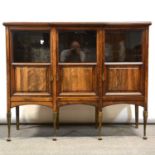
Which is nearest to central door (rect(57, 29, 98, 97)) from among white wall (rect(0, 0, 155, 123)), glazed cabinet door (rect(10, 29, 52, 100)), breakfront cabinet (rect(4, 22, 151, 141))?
breakfront cabinet (rect(4, 22, 151, 141))

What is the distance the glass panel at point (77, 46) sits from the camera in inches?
139

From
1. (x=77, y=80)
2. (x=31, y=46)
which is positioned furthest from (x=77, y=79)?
(x=31, y=46)

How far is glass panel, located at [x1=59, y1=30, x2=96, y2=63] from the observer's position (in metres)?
3.54

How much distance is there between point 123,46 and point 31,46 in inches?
41.0

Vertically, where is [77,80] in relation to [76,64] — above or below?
below

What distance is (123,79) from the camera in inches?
139

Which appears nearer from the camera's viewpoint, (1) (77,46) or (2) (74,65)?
(2) (74,65)

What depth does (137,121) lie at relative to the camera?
4121mm

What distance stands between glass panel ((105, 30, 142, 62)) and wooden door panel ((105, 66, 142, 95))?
4.6 inches

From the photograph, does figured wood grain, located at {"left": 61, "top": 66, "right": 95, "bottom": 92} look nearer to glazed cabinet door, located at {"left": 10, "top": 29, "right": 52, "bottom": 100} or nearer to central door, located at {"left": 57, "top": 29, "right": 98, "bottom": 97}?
central door, located at {"left": 57, "top": 29, "right": 98, "bottom": 97}
